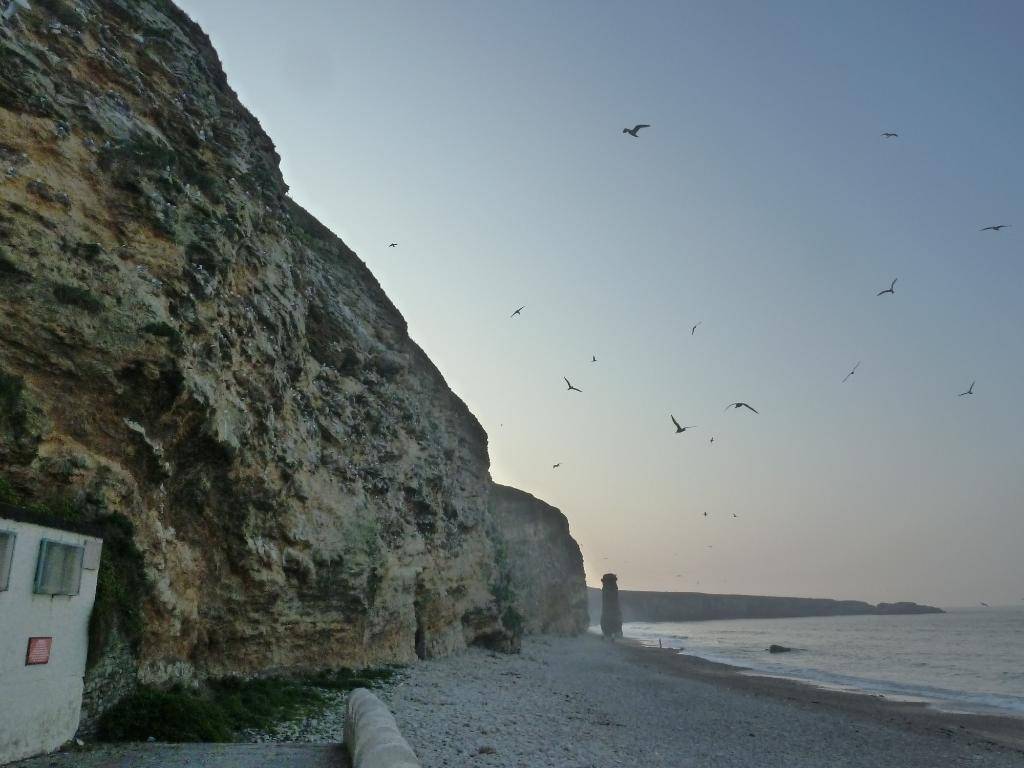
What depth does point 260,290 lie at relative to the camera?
18.0 metres

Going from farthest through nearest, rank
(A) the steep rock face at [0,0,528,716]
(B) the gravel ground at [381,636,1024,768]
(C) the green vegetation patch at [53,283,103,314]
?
(B) the gravel ground at [381,636,1024,768]
(C) the green vegetation patch at [53,283,103,314]
(A) the steep rock face at [0,0,528,716]

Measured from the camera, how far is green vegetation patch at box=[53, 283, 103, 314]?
11469mm

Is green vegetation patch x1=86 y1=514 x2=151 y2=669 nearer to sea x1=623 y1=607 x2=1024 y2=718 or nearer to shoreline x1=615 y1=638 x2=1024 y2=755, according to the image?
shoreline x1=615 y1=638 x2=1024 y2=755

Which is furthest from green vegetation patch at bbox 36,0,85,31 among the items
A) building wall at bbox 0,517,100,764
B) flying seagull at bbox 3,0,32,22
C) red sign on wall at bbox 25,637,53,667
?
red sign on wall at bbox 25,637,53,667

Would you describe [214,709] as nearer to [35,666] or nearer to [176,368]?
[35,666]

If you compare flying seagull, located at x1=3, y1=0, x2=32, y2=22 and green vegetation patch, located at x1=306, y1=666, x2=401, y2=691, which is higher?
flying seagull, located at x1=3, y1=0, x2=32, y2=22

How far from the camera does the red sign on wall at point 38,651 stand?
8578mm

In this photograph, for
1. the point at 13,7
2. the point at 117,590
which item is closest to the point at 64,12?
the point at 13,7

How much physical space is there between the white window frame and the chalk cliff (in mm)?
1579

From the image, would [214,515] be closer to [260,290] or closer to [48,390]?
[48,390]

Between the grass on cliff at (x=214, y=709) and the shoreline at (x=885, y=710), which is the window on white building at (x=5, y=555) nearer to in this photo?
the grass on cliff at (x=214, y=709)

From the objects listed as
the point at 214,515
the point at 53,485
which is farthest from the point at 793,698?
the point at 53,485

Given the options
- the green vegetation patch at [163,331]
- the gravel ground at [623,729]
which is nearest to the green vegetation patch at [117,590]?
the green vegetation patch at [163,331]

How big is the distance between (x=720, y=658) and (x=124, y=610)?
5248 cm
